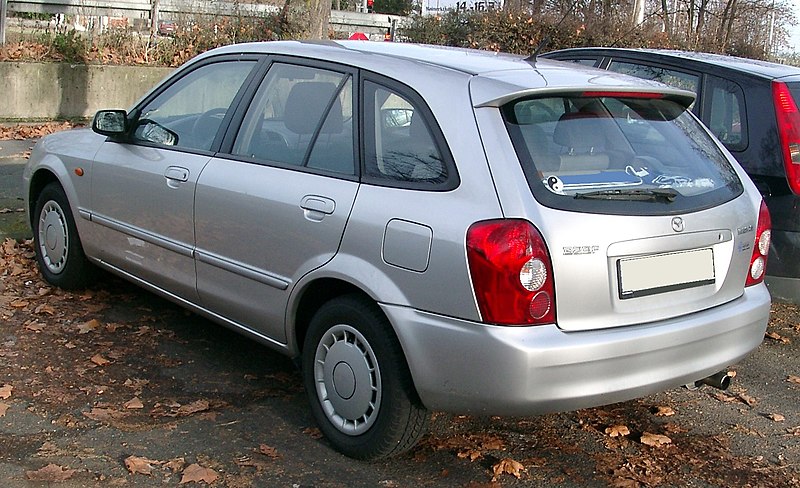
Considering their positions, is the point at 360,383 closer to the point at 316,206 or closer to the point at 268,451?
the point at 268,451

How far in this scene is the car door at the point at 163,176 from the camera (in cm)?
489

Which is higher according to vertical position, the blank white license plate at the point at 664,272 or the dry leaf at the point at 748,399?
the blank white license plate at the point at 664,272

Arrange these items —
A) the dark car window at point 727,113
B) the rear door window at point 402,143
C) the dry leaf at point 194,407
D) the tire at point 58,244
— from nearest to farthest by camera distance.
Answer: the rear door window at point 402,143
the dry leaf at point 194,407
the tire at point 58,244
the dark car window at point 727,113

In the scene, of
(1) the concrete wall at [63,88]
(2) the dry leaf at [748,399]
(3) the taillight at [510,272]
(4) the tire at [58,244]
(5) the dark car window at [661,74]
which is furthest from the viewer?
(1) the concrete wall at [63,88]

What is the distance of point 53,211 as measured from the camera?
6.14 m

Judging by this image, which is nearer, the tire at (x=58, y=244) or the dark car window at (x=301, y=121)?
the dark car window at (x=301, y=121)

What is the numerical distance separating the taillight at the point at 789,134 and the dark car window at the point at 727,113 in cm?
23

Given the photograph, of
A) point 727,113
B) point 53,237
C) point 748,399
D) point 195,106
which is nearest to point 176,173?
point 195,106

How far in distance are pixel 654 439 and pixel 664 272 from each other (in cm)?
102

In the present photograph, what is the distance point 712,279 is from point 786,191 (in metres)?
2.32

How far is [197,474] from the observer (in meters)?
3.84

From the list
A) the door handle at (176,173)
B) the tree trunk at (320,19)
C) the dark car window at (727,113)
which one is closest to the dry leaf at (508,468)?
the door handle at (176,173)

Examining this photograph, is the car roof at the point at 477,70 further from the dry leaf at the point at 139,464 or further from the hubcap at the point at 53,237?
the hubcap at the point at 53,237

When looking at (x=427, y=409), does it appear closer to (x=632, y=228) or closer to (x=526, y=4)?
(x=632, y=228)
